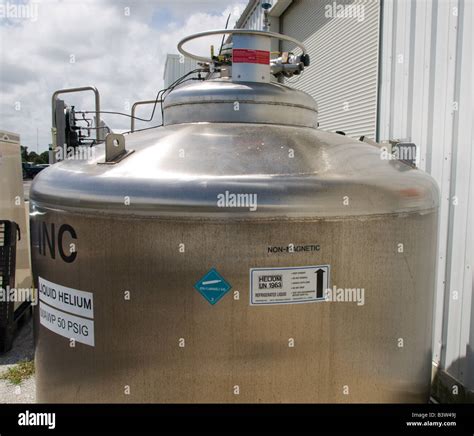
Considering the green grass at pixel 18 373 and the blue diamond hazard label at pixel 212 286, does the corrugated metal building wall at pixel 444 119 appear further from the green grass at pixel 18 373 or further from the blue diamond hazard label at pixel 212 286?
the green grass at pixel 18 373

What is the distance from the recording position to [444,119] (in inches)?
118

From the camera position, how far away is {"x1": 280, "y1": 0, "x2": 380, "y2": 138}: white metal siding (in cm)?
454

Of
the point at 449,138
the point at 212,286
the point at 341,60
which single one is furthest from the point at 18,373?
the point at 341,60

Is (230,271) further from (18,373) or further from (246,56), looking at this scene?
(18,373)

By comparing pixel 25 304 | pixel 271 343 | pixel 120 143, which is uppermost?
pixel 120 143

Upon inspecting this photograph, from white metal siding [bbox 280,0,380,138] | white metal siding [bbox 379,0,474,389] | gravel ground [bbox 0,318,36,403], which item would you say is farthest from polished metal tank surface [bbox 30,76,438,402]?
white metal siding [bbox 280,0,380,138]

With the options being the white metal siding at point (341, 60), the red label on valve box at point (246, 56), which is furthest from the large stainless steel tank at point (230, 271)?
the white metal siding at point (341, 60)

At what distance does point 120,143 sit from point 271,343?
109cm

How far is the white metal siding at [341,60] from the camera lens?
14.9 feet

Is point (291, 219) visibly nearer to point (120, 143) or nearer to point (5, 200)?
point (120, 143)

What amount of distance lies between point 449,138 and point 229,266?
2.01 meters

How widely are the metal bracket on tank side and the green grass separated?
2.47 meters
